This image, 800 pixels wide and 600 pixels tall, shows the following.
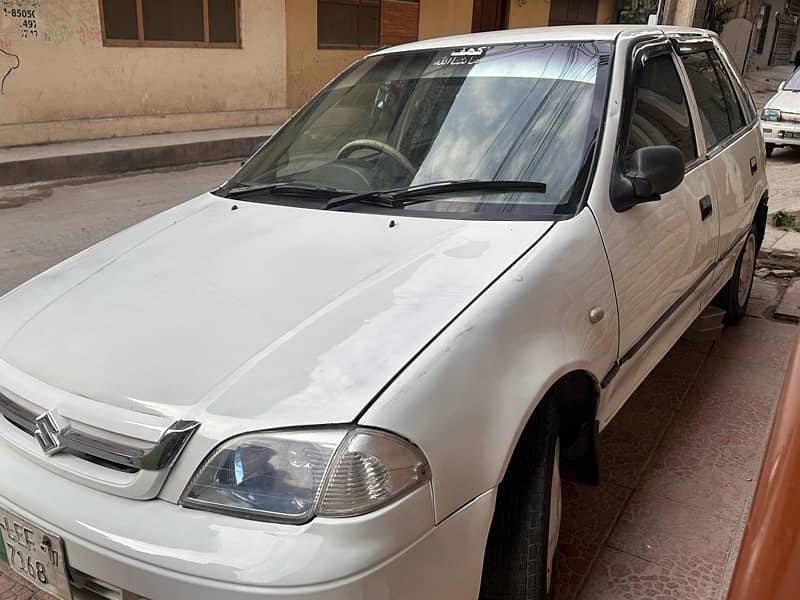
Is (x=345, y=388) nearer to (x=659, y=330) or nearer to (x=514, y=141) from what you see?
(x=514, y=141)

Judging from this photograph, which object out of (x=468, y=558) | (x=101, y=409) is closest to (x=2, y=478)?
(x=101, y=409)

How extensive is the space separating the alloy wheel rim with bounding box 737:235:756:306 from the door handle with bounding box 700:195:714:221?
Result: 119 cm

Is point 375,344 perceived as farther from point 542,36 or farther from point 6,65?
point 6,65

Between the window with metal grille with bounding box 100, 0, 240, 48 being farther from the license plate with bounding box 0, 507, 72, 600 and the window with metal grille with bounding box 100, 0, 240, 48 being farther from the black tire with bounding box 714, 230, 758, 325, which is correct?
the license plate with bounding box 0, 507, 72, 600

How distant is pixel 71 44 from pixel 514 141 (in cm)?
923

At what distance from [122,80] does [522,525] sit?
10306 mm

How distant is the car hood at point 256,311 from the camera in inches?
64.5

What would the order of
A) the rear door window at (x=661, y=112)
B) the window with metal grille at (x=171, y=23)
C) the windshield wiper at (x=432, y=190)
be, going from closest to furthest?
the windshield wiper at (x=432, y=190) → the rear door window at (x=661, y=112) → the window with metal grille at (x=171, y=23)

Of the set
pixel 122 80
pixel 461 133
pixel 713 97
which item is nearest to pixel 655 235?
pixel 461 133

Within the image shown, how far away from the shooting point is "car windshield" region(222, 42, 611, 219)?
7.91 ft

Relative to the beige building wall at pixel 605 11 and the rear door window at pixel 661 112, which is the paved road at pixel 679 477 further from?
the beige building wall at pixel 605 11

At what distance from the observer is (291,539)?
148 centimetres

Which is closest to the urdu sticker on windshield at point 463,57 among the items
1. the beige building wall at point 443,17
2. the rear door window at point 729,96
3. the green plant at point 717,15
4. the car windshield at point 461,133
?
the car windshield at point 461,133

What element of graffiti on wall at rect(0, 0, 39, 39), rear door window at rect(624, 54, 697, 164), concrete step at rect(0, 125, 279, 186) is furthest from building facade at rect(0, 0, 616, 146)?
rear door window at rect(624, 54, 697, 164)
